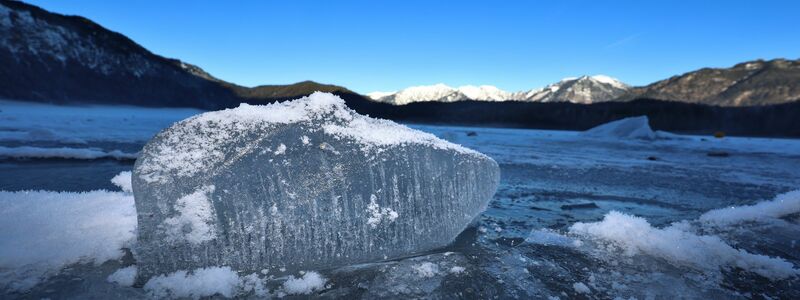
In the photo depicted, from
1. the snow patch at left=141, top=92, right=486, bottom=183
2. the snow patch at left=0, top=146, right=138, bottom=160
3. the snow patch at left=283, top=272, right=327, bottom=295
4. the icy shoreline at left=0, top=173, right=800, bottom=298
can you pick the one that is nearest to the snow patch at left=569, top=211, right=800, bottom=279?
the icy shoreline at left=0, top=173, right=800, bottom=298

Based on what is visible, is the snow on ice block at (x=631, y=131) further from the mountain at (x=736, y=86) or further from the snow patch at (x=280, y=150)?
the mountain at (x=736, y=86)

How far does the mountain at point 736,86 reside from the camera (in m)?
99.0

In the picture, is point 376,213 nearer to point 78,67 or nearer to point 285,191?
point 285,191

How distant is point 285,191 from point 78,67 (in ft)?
187

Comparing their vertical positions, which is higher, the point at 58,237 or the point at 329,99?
the point at 329,99

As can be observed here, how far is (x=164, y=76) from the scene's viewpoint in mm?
53750

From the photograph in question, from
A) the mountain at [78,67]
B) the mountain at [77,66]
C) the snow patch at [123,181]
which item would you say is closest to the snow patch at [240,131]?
the snow patch at [123,181]

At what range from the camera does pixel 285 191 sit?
1.49 meters

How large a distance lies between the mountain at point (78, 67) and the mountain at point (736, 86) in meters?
116

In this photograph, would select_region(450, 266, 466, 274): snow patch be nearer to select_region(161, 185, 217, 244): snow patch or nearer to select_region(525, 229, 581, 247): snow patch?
select_region(525, 229, 581, 247): snow patch

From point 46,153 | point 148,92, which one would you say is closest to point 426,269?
point 46,153

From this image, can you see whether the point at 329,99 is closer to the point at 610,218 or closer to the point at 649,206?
the point at 610,218

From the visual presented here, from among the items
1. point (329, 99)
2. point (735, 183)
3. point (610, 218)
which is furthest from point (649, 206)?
point (329, 99)

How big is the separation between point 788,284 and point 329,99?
1.87m
